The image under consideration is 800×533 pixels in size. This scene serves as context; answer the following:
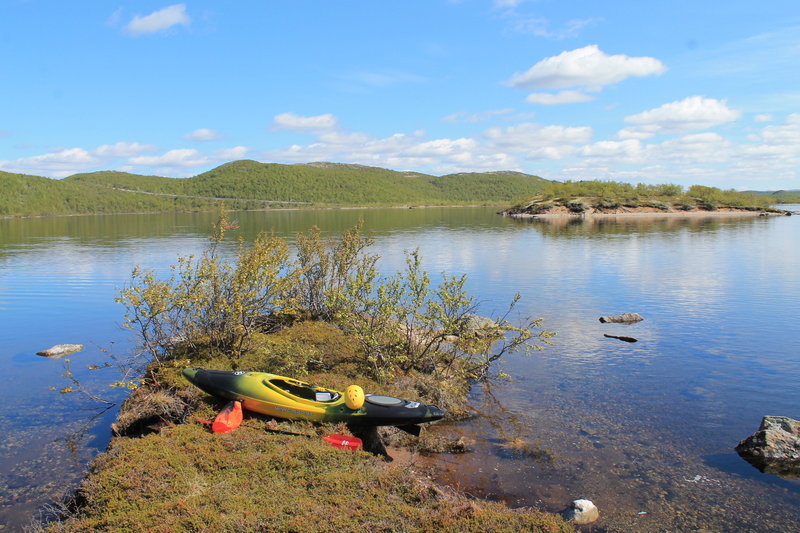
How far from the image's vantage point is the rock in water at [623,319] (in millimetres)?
27062

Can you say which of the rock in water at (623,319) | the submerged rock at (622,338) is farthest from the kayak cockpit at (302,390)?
the rock in water at (623,319)

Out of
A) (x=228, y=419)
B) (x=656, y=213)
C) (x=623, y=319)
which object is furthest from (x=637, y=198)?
(x=228, y=419)

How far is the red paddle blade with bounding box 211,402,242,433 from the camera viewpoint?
13641mm

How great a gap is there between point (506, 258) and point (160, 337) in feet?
127

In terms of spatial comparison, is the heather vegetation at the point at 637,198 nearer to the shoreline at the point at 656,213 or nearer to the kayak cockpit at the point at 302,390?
the shoreline at the point at 656,213

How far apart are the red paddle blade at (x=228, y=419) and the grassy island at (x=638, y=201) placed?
138157 mm

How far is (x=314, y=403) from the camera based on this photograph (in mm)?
14375

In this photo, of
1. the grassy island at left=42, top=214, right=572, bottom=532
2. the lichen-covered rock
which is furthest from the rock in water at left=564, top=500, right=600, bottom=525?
the lichen-covered rock

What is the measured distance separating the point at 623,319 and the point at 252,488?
71.9ft

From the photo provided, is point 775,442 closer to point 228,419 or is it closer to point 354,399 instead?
point 354,399

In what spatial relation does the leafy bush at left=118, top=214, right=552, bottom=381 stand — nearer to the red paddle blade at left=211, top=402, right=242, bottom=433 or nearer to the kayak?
the kayak

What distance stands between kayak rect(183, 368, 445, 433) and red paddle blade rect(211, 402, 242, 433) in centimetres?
34

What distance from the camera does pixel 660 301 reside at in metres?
31.9

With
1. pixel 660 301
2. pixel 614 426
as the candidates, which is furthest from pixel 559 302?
pixel 614 426
